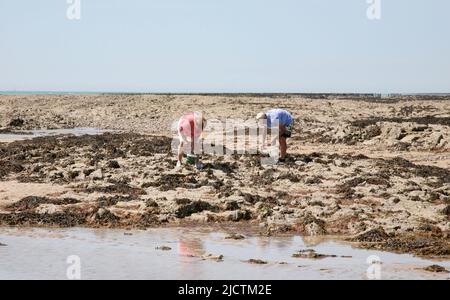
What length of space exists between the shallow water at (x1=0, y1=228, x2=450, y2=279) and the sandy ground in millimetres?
589

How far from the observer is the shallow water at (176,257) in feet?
23.3

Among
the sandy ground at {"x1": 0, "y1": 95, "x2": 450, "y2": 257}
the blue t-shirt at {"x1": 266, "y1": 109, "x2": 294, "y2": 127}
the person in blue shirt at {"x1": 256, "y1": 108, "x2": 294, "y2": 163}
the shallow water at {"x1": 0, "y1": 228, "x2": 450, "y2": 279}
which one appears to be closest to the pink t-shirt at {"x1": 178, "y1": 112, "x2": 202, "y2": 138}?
the sandy ground at {"x1": 0, "y1": 95, "x2": 450, "y2": 257}

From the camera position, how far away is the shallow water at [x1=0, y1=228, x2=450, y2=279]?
23.3ft

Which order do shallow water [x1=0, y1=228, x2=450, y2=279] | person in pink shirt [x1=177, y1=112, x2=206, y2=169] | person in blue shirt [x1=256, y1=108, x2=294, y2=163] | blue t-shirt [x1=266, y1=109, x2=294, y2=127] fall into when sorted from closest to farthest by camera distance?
1. shallow water [x1=0, y1=228, x2=450, y2=279]
2. person in pink shirt [x1=177, y1=112, x2=206, y2=169]
3. person in blue shirt [x1=256, y1=108, x2=294, y2=163]
4. blue t-shirt [x1=266, y1=109, x2=294, y2=127]

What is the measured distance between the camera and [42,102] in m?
51.6

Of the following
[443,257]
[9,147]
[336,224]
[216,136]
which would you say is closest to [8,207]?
[336,224]

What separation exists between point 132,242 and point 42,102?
44.9m

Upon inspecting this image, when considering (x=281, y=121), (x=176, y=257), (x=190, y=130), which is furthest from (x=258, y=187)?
(x=176, y=257)

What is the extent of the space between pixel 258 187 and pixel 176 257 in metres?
5.40

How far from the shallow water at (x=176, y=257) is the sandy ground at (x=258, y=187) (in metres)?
0.59

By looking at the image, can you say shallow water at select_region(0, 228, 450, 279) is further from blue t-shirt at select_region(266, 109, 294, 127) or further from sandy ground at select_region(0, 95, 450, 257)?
blue t-shirt at select_region(266, 109, 294, 127)

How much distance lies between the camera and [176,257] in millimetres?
7922

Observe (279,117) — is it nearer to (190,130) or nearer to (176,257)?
(190,130)
